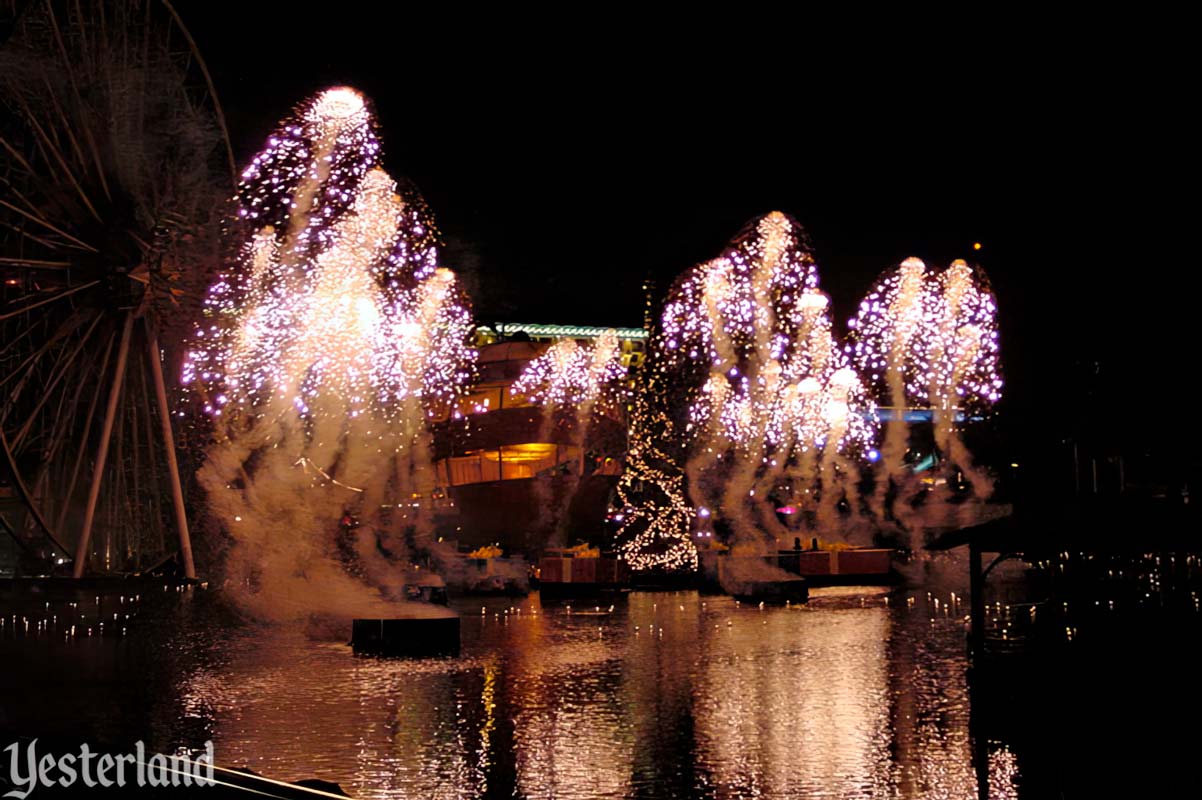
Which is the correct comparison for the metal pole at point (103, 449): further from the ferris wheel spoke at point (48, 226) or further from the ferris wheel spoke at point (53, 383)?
the ferris wheel spoke at point (48, 226)

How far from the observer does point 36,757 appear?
8.28 m

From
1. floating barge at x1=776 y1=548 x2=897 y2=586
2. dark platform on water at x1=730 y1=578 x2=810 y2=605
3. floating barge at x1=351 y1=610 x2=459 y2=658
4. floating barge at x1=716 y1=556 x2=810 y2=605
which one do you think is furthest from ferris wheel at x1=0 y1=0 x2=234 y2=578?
floating barge at x1=776 y1=548 x2=897 y2=586

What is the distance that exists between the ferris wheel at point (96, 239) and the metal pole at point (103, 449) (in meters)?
0.04

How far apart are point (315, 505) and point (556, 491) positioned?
1003 inches

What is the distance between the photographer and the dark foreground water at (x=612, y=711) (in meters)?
13.5

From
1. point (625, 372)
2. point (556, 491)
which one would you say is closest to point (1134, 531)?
point (625, 372)

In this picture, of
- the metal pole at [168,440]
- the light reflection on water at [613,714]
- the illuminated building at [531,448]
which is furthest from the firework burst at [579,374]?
the light reflection on water at [613,714]

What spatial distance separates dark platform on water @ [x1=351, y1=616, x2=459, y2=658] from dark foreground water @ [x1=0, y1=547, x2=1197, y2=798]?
2.29 feet

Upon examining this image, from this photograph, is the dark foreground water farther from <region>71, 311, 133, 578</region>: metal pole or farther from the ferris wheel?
the ferris wheel

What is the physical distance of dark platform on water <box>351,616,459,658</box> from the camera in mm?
24438

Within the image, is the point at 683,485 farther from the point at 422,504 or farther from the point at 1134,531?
the point at 1134,531

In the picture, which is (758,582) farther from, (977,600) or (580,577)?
(977,600)

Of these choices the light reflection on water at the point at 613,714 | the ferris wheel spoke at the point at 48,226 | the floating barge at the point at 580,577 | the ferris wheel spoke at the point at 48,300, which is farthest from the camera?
the floating barge at the point at 580,577

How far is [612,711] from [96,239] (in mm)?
18014
